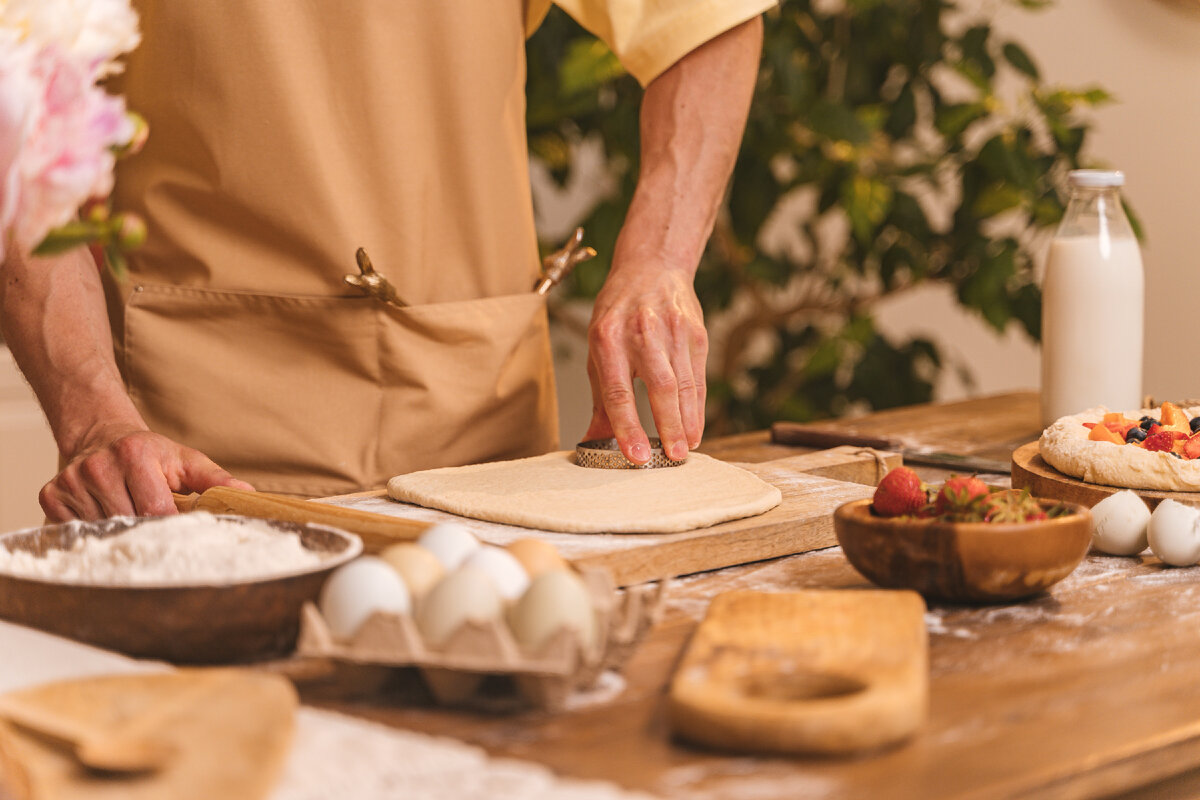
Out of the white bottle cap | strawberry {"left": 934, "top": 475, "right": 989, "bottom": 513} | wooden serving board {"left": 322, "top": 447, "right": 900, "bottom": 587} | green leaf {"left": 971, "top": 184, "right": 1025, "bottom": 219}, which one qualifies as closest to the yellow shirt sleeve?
the white bottle cap

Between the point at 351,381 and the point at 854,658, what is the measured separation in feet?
2.74

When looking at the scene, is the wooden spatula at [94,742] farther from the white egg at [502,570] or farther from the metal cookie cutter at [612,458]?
the metal cookie cutter at [612,458]

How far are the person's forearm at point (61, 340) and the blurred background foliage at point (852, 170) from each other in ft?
4.11

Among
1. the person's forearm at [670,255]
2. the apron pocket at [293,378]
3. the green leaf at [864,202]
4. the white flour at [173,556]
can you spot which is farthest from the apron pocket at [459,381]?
the green leaf at [864,202]

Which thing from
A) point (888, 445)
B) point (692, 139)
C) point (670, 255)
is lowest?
point (888, 445)

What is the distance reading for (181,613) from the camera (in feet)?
2.28

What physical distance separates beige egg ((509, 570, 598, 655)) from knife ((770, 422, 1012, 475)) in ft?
2.79

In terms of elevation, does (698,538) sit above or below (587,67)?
below

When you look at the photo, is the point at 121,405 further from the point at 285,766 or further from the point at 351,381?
the point at 285,766

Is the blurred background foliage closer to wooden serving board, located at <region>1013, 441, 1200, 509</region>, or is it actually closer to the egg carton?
wooden serving board, located at <region>1013, 441, 1200, 509</region>

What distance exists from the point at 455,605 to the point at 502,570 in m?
0.05

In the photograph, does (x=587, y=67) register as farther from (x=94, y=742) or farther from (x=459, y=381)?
(x=94, y=742)

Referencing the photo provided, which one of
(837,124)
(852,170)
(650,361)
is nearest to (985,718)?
(650,361)

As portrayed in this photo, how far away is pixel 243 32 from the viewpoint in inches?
50.9
